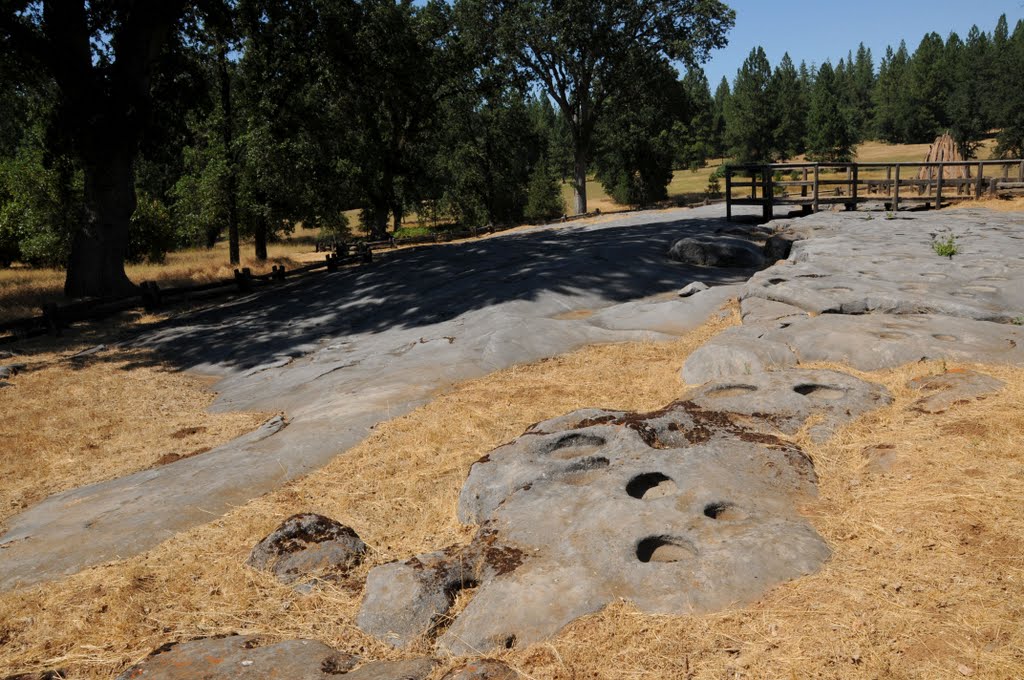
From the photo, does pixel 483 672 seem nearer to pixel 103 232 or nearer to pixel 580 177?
pixel 103 232

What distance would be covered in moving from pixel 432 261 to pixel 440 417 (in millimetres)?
12963

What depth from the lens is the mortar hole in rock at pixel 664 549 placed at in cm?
449

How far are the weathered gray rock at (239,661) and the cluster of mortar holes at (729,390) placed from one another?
4.58 meters

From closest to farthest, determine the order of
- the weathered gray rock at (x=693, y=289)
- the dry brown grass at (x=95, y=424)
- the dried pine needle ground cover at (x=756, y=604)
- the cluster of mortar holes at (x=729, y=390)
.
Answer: the dried pine needle ground cover at (x=756, y=604)
the cluster of mortar holes at (x=729, y=390)
the dry brown grass at (x=95, y=424)
the weathered gray rock at (x=693, y=289)

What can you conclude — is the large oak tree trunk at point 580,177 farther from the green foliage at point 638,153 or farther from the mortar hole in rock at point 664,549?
the mortar hole in rock at point 664,549

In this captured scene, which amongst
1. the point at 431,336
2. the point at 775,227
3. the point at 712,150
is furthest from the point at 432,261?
the point at 712,150

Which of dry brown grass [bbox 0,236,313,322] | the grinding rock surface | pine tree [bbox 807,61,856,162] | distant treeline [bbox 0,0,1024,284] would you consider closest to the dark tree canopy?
distant treeline [bbox 0,0,1024,284]

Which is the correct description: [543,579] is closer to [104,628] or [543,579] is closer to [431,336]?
[104,628]

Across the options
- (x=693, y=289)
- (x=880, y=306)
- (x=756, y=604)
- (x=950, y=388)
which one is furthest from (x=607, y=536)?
(x=693, y=289)

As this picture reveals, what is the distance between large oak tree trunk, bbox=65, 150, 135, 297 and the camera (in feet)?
66.7

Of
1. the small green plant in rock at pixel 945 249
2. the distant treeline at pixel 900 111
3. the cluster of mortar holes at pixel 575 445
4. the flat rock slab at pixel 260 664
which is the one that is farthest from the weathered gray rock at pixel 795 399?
the distant treeline at pixel 900 111

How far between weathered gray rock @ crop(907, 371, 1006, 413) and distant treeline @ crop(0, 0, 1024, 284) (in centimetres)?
2082

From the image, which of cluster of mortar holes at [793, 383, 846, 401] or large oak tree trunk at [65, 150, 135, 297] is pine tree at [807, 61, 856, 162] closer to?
large oak tree trunk at [65, 150, 135, 297]

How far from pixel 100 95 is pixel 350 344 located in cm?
1246
